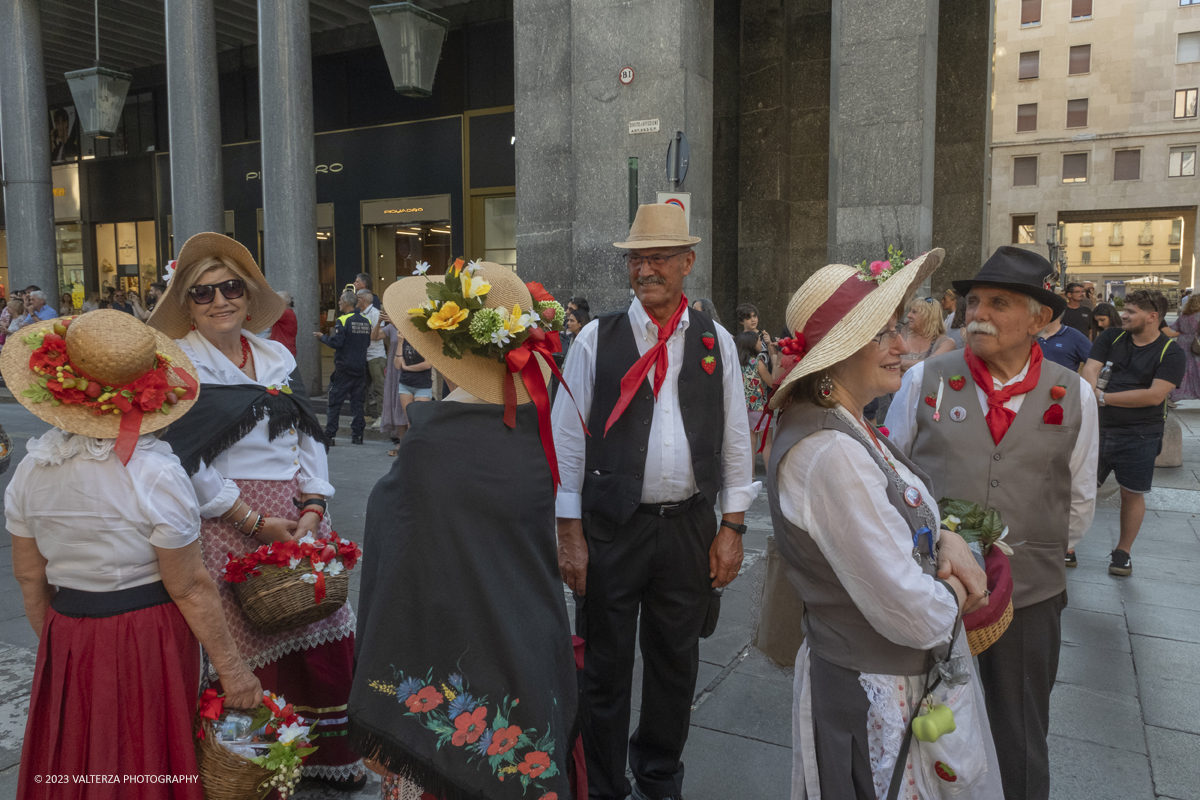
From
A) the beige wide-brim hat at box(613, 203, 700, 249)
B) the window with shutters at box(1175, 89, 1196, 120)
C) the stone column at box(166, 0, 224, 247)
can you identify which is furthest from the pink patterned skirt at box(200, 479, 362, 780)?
the window with shutters at box(1175, 89, 1196, 120)

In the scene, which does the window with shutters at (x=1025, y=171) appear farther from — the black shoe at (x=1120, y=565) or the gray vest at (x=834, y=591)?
the gray vest at (x=834, y=591)

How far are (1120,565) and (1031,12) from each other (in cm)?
5961

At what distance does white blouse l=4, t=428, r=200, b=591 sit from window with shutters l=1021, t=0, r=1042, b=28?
63.8m

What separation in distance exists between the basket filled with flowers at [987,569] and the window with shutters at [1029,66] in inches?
A: 2444

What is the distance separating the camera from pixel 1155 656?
4523 mm

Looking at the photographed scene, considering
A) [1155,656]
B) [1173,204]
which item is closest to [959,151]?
[1155,656]

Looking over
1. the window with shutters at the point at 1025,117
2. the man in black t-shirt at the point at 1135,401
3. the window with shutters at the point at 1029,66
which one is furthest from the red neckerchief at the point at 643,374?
the window with shutters at the point at 1029,66

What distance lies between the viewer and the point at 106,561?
2.26 metres

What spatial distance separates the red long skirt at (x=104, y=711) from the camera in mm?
2305

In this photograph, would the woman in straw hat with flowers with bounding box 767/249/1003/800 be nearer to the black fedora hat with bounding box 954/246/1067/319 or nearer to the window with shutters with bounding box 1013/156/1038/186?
the black fedora hat with bounding box 954/246/1067/319

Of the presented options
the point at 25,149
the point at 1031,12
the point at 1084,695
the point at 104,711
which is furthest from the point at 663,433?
the point at 1031,12

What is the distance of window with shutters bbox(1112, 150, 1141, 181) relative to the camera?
52688 mm

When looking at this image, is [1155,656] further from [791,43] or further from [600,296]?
[791,43]

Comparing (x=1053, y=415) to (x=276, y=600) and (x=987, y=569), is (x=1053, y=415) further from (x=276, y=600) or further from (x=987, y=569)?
(x=276, y=600)
